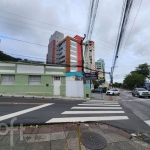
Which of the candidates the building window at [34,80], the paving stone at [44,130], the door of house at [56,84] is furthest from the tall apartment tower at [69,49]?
the paving stone at [44,130]

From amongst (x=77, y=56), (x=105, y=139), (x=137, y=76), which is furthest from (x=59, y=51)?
(x=105, y=139)

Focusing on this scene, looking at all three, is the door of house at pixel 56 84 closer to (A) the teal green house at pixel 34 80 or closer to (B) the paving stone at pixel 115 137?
(A) the teal green house at pixel 34 80

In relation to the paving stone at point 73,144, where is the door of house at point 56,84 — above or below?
above

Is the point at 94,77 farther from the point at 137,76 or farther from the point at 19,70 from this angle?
the point at 137,76

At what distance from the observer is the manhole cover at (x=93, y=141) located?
3454 mm

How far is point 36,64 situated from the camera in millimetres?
16875

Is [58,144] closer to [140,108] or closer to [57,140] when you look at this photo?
[57,140]

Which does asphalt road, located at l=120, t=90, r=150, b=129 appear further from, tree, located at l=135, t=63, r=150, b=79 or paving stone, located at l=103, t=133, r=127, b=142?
tree, located at l=135, t=63, r=150, b=79

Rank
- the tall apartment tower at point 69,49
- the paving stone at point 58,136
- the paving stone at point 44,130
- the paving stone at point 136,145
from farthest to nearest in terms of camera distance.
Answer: the tall apartment tower at point 69,49
the paving stone at point 44,130
the paving stone at point 58,136
the paving stone at point 136,145

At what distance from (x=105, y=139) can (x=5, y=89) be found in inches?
596

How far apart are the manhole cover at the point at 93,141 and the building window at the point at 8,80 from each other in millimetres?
14520

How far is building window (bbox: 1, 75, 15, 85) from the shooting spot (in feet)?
51.4

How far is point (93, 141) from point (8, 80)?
1524cm

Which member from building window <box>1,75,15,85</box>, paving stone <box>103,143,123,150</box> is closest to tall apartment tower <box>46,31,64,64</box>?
building window <box>1,75,15,85</box>
